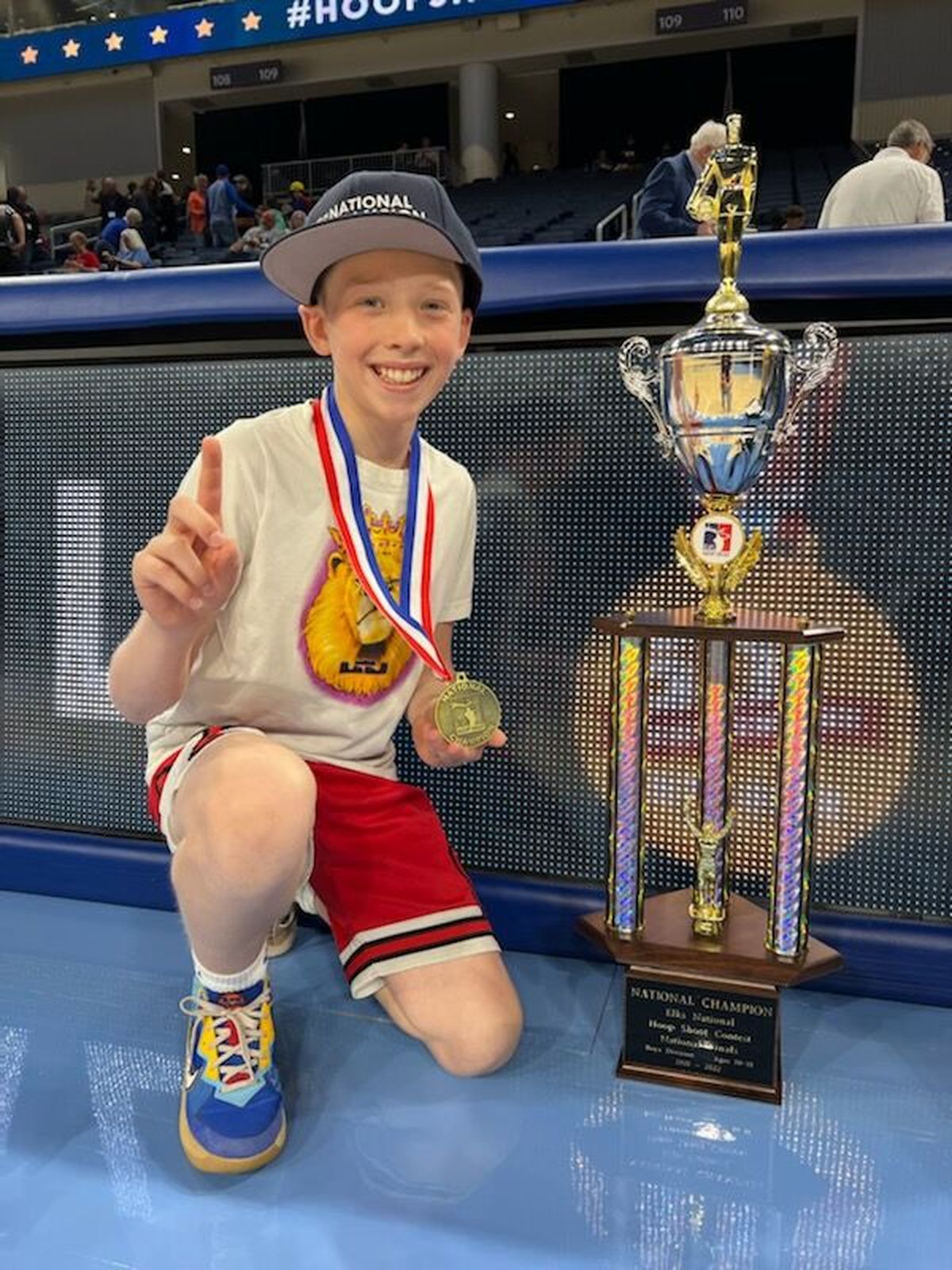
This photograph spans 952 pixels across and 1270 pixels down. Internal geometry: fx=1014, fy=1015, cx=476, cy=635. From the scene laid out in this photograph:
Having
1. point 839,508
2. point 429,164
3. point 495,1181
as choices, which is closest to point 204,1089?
point 495,1181

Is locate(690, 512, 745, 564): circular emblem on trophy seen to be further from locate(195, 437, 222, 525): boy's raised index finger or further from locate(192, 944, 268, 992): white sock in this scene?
locate(192, 944, 268, 992): white sock

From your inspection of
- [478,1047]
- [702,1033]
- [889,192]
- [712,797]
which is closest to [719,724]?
[712,797]

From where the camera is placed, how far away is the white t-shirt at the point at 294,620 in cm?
106

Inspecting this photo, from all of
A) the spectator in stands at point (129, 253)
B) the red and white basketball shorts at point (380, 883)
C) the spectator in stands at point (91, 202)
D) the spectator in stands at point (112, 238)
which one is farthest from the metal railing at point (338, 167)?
the red and white basketball shorts at point (380, 883)

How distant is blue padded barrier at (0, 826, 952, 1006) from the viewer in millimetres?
1208

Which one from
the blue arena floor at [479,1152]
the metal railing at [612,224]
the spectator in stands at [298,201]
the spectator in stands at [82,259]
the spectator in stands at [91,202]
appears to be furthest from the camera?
the spectator in stands at [91,202]

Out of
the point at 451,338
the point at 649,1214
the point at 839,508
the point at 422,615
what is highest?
the point at 451,338

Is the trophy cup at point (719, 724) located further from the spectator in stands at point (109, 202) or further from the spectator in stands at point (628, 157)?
the spectator in stands at point (628, 157)

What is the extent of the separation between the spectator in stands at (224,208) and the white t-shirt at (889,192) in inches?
299

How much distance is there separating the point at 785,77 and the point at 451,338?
13.9 meters

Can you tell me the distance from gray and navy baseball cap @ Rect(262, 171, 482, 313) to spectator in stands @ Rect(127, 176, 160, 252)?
32.5 ft

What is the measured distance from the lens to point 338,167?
13180 millimetres

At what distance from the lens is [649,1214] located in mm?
859

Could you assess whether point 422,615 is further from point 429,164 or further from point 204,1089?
point 429,164
